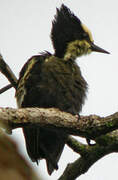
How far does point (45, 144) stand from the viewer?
151 inches

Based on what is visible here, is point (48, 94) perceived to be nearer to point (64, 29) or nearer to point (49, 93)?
point (49, 93)

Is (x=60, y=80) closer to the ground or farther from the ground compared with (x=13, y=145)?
closer to the ground

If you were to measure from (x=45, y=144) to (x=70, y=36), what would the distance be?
5.62 ft

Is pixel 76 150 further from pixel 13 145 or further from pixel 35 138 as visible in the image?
pixel 13 145

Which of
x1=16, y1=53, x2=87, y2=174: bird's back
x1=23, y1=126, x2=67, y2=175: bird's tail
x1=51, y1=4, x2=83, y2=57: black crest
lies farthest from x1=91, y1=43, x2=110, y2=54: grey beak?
x1=23, y1=126, x2=67, y2=175: bird's tail

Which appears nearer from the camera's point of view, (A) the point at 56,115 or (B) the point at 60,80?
(A) the point at 56,115

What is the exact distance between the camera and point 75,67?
4.13 meters

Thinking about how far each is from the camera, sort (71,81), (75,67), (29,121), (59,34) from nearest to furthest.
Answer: (29,121), (71,81), (75,67), (59,34)

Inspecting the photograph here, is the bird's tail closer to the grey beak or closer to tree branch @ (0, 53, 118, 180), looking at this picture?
tree branch @ (0, 53, 118, 180)

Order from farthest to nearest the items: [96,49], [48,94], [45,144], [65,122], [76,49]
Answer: [96,49] → [76,49] → [45,144] → [48,94] → [65,122]

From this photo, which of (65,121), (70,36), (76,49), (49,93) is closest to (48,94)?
(49,93)

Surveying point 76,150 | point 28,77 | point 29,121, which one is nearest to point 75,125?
point 29,121

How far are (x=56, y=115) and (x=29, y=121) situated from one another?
0.23 metres

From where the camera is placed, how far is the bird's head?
4.62m
